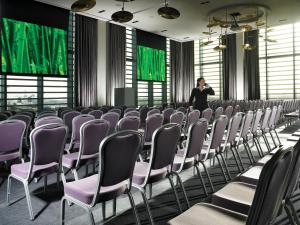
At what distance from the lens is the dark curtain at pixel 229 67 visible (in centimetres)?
1645

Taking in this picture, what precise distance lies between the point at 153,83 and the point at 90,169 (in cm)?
1091

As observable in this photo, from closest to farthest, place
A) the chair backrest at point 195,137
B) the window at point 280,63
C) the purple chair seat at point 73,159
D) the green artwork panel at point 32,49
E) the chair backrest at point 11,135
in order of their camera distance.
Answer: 1. the chair backrest at point 195,137
2. the purple chair seat at point 73,159
3. the chair backrest at point 11,135
4. the green artwork panel at point 32,49
5. the window at point 280,63

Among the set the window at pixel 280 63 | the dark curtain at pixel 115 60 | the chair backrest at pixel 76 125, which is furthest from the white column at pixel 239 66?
the chair backrest at pixel 76 125

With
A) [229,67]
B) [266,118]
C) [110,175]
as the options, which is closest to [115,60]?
[229,67]

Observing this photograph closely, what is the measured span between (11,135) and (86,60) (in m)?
8.20

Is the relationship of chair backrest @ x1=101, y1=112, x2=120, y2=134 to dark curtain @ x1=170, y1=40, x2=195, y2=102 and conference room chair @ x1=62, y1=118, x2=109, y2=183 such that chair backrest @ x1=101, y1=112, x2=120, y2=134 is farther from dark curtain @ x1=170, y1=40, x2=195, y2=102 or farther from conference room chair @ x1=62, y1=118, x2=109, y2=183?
dark curtain @ x1=170, y1=40, x2=195, y2=102

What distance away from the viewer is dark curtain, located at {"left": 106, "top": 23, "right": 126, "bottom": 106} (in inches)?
489

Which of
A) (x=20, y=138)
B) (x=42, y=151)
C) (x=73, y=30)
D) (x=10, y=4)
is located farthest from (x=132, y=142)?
(x=73, y=30)

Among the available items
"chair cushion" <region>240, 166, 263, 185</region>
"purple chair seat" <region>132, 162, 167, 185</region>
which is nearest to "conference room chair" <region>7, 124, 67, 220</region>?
"purple chair seat" <region>132, 162, 167, 185</region>

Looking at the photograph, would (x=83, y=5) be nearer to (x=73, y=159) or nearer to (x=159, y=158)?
(x=73, y=159)

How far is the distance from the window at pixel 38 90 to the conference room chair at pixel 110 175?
311 inches

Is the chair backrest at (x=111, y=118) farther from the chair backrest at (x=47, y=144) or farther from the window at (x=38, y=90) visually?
the window at (x=38, y=90)

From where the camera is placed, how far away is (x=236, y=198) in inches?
81.0

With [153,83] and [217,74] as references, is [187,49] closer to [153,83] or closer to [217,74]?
[217,74]
